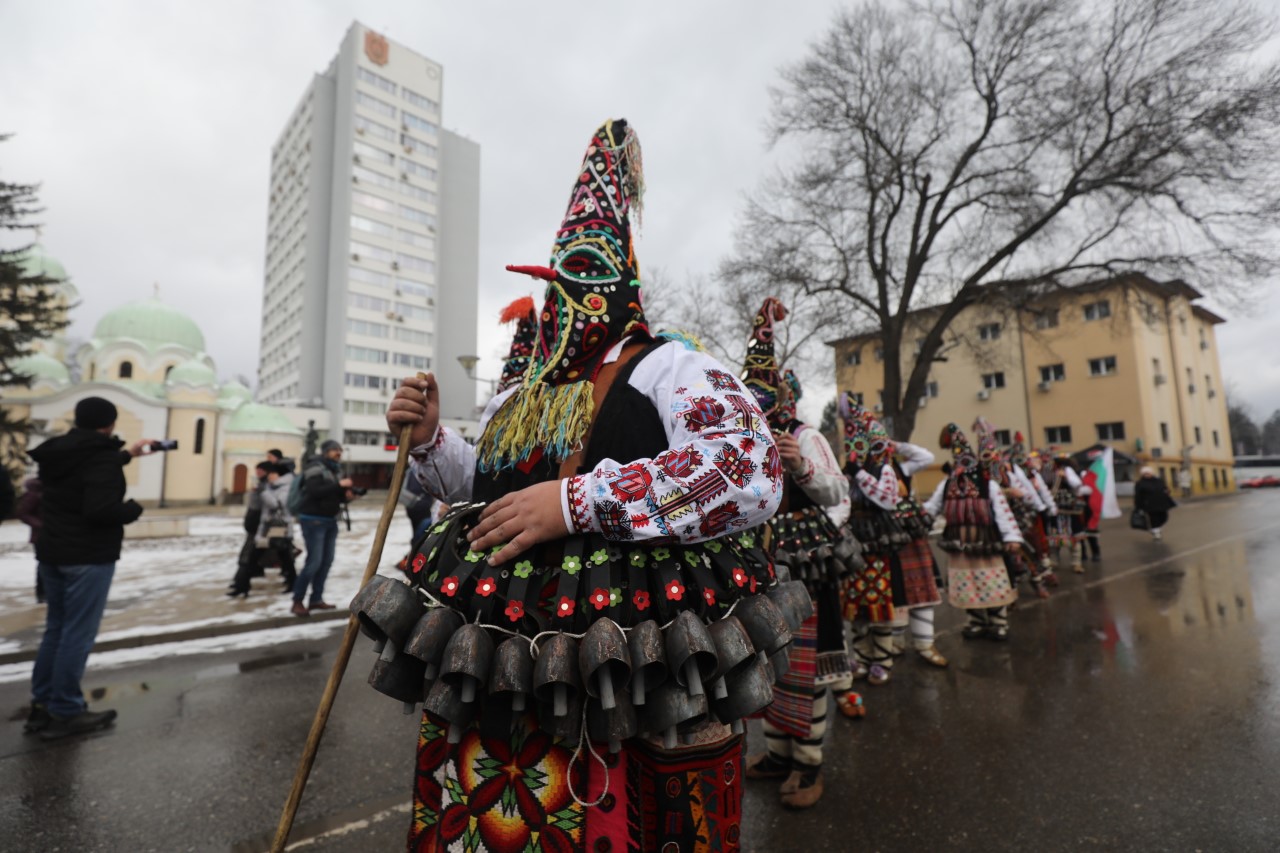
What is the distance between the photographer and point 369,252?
188 feet

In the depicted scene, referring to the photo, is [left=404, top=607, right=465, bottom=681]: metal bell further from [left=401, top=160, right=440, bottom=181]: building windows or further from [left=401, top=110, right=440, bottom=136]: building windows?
[left=401, top=110, right=440, bottom=136]: building windows

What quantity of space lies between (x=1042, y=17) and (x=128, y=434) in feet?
137

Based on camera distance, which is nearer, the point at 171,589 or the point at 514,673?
the point at 514,673

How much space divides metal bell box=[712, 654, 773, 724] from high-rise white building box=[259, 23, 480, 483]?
53.5 m

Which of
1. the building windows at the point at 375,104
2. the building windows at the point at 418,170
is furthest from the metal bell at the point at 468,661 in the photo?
the building windows at the point at 375,104

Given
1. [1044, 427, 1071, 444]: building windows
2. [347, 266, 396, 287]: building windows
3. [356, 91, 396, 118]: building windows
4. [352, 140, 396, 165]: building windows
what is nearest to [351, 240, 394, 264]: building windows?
[347, 266, 396, 287]: building windows

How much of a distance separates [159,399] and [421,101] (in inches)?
1693

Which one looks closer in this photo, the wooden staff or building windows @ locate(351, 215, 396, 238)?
the wooden staff

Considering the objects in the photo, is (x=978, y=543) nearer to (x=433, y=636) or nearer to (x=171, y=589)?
(x=433, y=636)

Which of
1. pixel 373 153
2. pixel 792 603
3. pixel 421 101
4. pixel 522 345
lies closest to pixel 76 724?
pixel 522 345

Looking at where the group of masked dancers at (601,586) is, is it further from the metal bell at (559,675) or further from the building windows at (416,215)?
the building windows at (416,215)

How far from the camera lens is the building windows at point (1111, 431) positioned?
32.5 meters

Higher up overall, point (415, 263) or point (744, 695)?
point (415, 263)

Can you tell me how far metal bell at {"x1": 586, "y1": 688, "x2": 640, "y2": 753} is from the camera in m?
1.30
